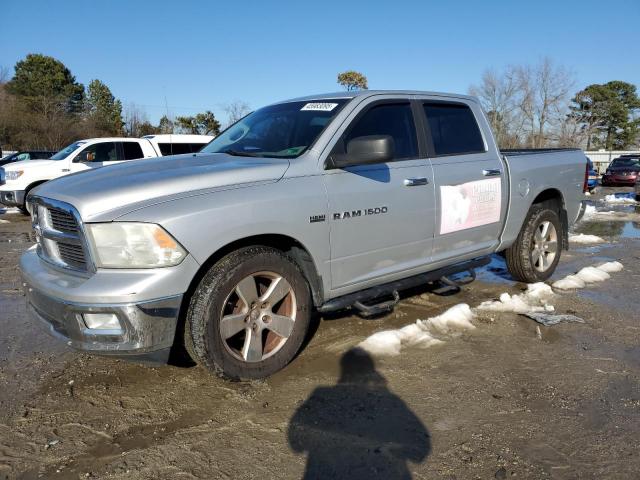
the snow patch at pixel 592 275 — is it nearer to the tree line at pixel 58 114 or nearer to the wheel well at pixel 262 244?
Answer: the wheel well at pixel 262 244

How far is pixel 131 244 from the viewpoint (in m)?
2.60

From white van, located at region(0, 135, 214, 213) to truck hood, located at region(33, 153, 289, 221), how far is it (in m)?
8.94

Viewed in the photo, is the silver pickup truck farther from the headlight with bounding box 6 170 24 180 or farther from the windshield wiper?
the headlight with bounding box 6 170 24 180

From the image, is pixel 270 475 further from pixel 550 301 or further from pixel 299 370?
pixel 550 301

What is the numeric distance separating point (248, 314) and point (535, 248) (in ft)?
12.1

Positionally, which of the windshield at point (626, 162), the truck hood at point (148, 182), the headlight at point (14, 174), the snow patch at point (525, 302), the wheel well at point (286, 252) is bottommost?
the snow patch at point (525, 302)

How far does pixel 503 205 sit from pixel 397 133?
1.44 metres

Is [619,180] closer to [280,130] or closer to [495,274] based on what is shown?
[495,274]

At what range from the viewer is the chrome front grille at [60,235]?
2703 mm

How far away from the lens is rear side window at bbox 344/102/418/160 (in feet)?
12.3

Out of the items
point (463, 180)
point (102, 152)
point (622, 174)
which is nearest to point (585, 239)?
point (463, 180)

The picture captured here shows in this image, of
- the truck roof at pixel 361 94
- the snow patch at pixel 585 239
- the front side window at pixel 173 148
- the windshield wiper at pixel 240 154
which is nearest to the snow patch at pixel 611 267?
the snow patch at pixel 585 239

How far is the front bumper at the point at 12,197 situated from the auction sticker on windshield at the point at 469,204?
11.7 m

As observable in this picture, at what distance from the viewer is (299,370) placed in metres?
3.35
